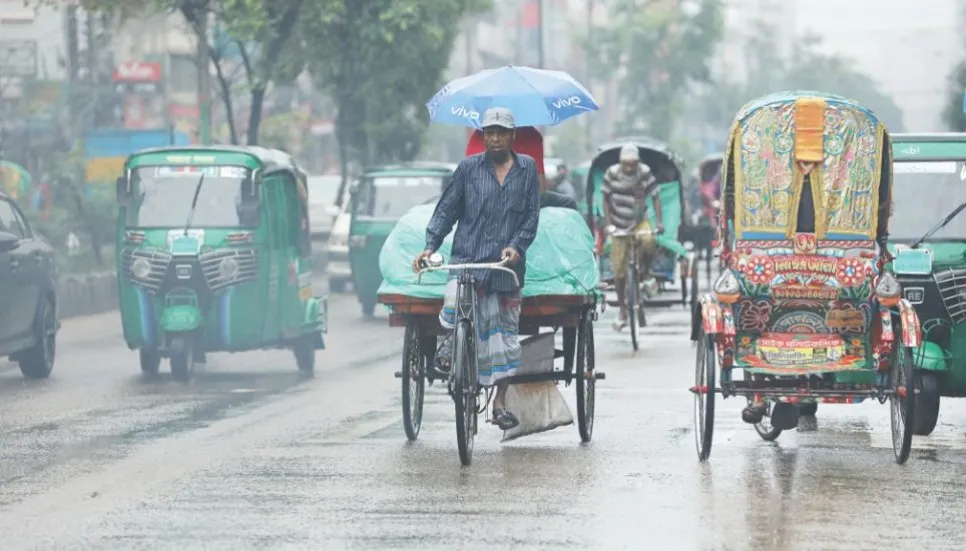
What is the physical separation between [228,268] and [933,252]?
698 cm

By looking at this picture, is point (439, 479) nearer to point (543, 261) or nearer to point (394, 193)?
point (543, 261)

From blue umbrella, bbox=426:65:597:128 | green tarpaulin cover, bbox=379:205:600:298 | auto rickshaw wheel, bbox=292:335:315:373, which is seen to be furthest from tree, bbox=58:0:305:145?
green tarpaulin cover, bbox=379:205:600:298

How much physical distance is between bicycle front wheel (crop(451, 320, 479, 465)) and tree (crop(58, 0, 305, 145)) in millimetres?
19225

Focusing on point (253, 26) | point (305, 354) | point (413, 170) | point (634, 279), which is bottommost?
point (305, 354)

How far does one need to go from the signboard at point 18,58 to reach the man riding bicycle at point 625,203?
78.4 feet

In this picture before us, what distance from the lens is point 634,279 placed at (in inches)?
758

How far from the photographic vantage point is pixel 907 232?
1287cm

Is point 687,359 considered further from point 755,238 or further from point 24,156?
point 24,156

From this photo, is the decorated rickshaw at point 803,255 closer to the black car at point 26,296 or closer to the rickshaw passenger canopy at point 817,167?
the rickshaw passenger canopy at point 817,167

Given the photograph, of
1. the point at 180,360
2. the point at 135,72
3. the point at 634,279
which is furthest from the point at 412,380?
the point at 135,72

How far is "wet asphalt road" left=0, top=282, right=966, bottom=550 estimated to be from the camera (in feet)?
26.7

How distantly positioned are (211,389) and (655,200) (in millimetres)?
5914

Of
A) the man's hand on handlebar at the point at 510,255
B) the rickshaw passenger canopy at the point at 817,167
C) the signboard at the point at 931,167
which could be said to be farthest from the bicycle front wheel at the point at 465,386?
the signboard at the point at 931,167

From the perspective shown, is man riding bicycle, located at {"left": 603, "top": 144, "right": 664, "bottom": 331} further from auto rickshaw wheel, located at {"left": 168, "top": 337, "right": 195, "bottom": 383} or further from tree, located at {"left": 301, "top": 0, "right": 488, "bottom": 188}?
tree, located at {"left": 301, "top": 0, "right": 488, "bottom": 188}
